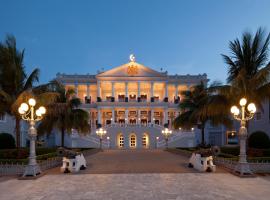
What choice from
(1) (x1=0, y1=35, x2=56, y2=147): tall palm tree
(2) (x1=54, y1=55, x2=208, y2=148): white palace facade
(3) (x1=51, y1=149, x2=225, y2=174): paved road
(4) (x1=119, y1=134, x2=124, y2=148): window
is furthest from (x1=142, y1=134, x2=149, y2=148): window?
(1) (x1=0, y1=35, x2=56, y2=147): tall palm tree

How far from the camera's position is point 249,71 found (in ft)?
63.8

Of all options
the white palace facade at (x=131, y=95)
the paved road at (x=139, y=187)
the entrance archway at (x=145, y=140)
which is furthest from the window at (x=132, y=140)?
the paved road at (x=139, y=187)

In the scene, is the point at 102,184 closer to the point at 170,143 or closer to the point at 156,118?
the point at 170,143

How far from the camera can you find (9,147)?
22.2 metres

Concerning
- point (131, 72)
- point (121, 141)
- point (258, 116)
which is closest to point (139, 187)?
point (258, 116)

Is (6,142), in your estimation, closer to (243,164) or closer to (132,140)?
(243,164)

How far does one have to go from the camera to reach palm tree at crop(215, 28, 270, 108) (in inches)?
708

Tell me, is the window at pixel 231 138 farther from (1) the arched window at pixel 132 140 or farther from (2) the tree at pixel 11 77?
(2) the tree at pixel 11 77

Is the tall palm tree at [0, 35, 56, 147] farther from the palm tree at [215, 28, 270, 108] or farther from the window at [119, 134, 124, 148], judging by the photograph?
the window at [119, 134, 124, 148]

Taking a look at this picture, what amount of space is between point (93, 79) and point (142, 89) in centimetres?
1232

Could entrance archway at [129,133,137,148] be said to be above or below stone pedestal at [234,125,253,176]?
below

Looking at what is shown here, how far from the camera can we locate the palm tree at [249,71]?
59.0 ft

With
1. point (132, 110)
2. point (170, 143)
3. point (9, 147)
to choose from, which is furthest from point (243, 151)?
point (132, 110)

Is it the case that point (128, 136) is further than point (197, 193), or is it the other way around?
point (128, 136)
